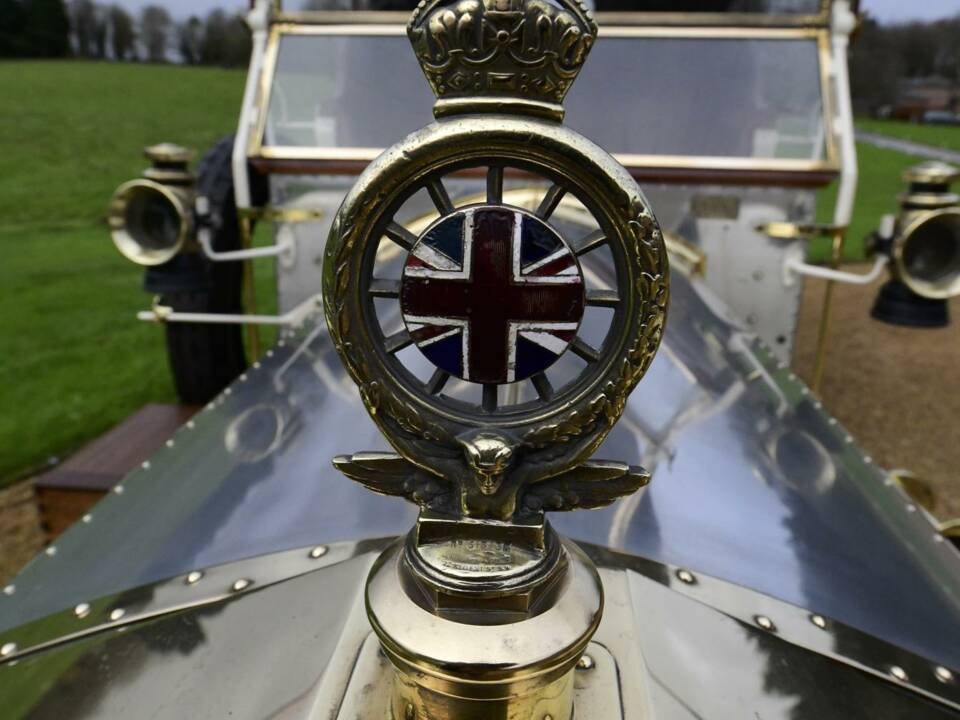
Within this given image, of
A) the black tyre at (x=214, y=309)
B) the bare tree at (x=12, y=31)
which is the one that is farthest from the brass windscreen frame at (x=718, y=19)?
the bare tree at (x=12, y=31)

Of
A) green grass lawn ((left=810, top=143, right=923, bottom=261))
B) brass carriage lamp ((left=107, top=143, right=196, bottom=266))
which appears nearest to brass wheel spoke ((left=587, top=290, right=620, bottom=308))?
brass carriage lamp ((left=107, top=143, right=196, bottom=266))

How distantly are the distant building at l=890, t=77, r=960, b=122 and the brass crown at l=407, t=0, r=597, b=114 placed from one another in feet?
121

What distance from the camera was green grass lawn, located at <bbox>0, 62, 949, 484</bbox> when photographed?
4648 mm

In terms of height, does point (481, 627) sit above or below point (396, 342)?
below

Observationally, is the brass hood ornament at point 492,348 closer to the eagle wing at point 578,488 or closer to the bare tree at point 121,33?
the eagle wing at point 578,488

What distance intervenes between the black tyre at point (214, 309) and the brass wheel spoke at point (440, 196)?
2.17 meters

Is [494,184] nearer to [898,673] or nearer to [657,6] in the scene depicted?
[898,673]

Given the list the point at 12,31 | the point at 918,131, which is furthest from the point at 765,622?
the point at 12,31

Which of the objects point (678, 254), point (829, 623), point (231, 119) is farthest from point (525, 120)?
point (231, 119)

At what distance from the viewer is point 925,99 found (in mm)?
33938

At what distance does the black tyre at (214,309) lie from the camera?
2822 mm

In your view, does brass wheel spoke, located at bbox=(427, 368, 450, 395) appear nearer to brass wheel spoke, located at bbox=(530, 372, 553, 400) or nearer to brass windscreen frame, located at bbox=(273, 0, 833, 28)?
brass wheel spoke, located at bbox=(530, 372, 553, 400)

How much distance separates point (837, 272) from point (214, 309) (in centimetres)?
201

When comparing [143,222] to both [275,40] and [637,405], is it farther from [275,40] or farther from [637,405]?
[637,405]
